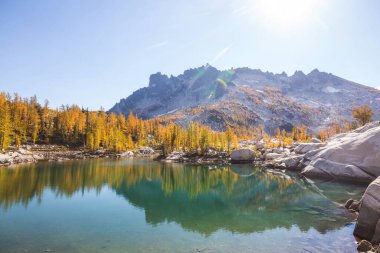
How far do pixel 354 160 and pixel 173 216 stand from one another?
41049mm

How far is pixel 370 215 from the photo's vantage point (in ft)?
73.2

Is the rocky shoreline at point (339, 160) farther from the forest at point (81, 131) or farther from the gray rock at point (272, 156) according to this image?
the forest at point (81, 131)

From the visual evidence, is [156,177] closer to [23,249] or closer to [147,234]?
[147,234]

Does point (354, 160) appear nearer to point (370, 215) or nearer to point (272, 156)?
point (370, 215)

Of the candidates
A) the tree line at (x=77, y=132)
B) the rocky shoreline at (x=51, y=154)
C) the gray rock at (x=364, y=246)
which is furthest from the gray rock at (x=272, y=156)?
the gray rock at (x=364, y=246)

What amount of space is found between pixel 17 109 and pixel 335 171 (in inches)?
5750

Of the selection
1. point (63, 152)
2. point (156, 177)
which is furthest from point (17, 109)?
point (156, 177)

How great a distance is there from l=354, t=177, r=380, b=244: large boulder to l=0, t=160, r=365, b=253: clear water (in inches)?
50.3

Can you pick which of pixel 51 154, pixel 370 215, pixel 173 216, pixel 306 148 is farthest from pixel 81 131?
pixel 370 215

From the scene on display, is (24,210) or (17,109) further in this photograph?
(17,109)

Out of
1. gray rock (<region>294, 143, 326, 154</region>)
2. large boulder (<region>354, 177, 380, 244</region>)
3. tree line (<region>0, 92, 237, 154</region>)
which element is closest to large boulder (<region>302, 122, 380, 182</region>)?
gray rock (<region>294, 143, 326, 154</region>)

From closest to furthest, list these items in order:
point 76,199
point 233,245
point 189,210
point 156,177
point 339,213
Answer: point 233,245, point 339,213, point 189,210, point 76,199, point 156,177

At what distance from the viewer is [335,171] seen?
53312 millimetres

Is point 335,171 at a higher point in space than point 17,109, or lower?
lower
